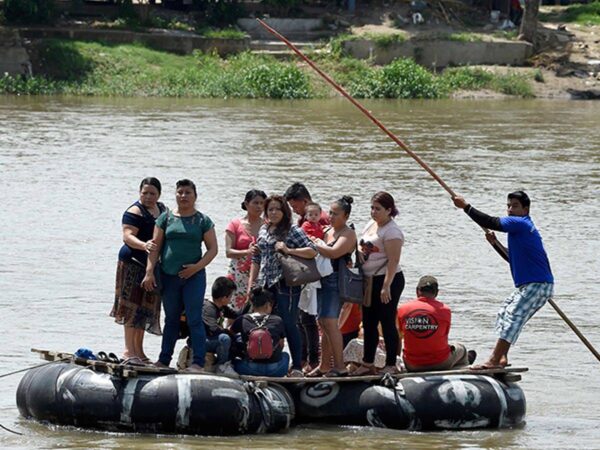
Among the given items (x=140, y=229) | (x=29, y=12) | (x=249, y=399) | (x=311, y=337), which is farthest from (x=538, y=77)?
(x=249, y=399)

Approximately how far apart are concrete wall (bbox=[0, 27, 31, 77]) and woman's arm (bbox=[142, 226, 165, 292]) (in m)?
33.1

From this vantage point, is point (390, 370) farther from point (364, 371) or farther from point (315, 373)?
point (315, 373)

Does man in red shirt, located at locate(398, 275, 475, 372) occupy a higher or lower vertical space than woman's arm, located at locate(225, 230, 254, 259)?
lower

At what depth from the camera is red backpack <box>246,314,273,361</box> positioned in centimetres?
1055

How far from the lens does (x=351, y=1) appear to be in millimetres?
49750

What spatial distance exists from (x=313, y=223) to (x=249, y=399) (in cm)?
161

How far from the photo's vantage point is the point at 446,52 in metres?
46.4

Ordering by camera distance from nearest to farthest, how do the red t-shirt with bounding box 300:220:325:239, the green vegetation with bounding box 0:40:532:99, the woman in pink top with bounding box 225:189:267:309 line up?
the red t-shirt with bounding box 300:220:325:239 < the woman in pink top with bounding box 225:189:267:309 < the green vegetation with bounding box 0:40:532:99

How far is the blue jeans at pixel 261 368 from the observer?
10680 mm

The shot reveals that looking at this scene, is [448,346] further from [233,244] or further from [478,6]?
[478,6]

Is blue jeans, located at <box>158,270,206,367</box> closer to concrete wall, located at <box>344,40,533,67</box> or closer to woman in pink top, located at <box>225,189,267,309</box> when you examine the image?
woman in pink top, located at <box>225,189,267,309</box>

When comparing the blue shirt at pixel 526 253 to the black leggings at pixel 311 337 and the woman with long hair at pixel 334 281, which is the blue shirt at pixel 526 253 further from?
the black leggings at pixel 311 337

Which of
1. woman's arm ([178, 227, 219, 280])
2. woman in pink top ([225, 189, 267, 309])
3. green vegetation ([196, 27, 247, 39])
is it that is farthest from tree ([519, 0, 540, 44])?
woman's arm ([178, 227, 219, 280])

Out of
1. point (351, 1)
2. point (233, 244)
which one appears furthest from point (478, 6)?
point (233, 244)
